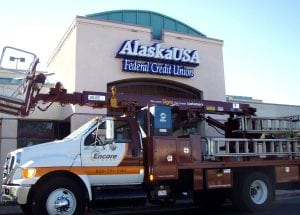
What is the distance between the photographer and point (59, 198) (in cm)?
1089

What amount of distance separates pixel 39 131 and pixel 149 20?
7.45 meters

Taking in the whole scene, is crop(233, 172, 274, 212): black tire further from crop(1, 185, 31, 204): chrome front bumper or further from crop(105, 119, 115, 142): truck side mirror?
crop(1, 185, 31, 204): chrome front bumper

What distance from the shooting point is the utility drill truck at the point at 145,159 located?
11031mm

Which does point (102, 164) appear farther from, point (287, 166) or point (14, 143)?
point (14, 143)

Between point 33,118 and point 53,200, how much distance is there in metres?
10.3

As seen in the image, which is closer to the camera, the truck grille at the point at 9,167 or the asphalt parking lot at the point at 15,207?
the truck grille at the point at 9,167

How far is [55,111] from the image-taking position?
2112 centimetres

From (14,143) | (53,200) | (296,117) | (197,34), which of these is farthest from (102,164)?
(197,34)

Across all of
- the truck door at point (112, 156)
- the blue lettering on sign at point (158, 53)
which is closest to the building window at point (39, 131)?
the blue lettering on sign at point (158, 53)

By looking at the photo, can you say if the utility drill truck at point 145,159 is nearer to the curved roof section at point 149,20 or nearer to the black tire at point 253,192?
the black tire at point 253,192

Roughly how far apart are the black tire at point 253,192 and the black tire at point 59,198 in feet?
15.9

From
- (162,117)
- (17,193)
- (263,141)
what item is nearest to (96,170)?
(17,193)

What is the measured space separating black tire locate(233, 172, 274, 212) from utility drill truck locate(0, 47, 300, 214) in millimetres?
29

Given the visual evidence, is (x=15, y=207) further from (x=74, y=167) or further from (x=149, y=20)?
(x=149, y=20)
